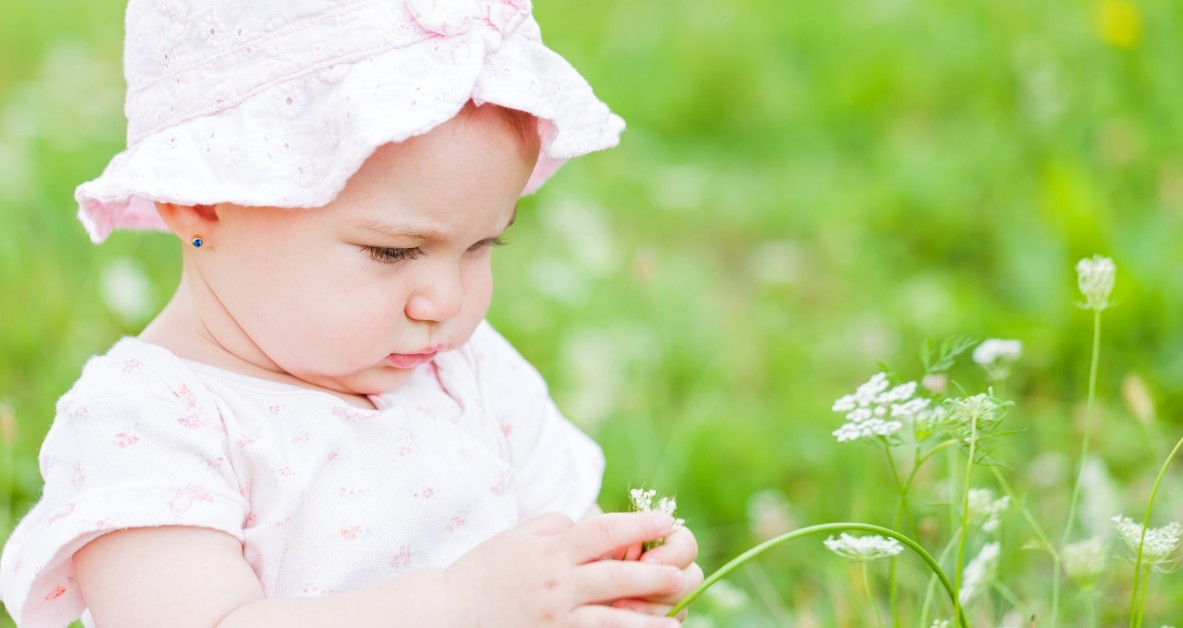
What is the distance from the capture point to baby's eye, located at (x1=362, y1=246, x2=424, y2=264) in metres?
1.50

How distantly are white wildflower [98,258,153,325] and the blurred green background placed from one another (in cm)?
1

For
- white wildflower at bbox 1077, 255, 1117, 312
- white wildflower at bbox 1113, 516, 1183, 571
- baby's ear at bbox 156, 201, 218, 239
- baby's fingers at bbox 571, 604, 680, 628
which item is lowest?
baby's fingers at bbox 571, 604, 680, 628

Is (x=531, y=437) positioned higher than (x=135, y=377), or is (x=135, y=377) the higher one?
(x=531, y=437)

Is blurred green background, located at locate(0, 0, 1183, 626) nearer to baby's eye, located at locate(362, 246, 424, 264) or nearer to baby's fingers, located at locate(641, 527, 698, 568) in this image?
baby's fingers, located at locate(641, 527, 698, 568)

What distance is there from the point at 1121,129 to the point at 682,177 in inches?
45.4

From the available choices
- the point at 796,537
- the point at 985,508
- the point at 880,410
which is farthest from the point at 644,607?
the point at 985,508

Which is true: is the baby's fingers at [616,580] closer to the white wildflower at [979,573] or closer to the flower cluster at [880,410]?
the flower cluster at [880,410]

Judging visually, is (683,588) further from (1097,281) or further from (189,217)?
(189,217)

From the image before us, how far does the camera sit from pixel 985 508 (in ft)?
5.17

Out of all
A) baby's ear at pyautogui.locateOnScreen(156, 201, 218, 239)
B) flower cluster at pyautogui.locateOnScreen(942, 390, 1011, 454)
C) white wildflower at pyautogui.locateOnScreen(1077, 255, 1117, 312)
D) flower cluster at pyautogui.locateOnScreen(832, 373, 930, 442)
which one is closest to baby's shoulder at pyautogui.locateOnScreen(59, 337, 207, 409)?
baby's ear at pyautogui.locateOnScreen(156, 201, 218, 239)

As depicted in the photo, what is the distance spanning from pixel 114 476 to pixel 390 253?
1.20 feet

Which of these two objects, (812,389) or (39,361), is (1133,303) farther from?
(39,361)

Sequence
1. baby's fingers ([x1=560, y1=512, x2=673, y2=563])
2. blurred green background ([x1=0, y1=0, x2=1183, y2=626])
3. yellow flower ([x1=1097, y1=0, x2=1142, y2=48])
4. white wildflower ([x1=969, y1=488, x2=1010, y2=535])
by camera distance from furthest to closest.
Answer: yellow flower ([x1=1097, y1=0, x2=1142, y2=48]) → blurred green background ([x1=0, y1=0, x2=1183, y2=626]) → white wildflower ([x1=969, y1=488, x2=1010, y2=535]) → baby's fingers ([x1=560, y1=512, x2=673, y2=563])

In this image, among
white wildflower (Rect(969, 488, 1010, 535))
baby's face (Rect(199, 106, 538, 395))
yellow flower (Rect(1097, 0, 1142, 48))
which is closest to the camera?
baby's face (Rect(199, 106, 538, 395))
